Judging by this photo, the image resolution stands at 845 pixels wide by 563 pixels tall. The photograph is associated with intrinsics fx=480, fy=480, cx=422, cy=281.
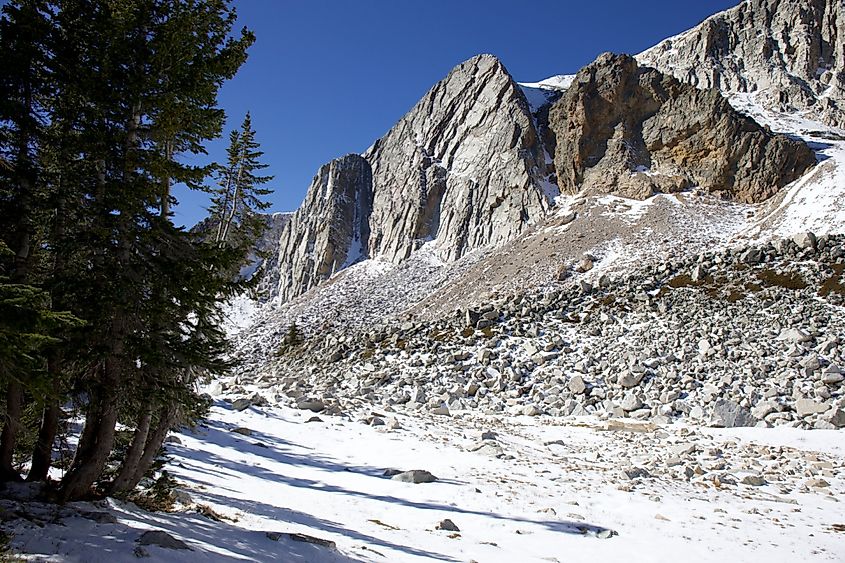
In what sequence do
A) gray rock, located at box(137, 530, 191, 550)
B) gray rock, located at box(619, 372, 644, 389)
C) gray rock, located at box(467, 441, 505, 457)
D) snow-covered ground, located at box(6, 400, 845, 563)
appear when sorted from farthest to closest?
gray rock, located at box(619, 372, 644, 389)
gray rock, located at box(467, 441, 505, 457)
snow-covered ground, located at box(6, 400, 845, 563)
gray rock, located at box(137, 530, 191, 550)

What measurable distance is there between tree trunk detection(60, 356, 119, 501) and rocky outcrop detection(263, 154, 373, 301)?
84.9m

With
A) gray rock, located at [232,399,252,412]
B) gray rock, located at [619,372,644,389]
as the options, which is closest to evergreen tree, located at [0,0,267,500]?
gray rock, located at [232,399,252,412]

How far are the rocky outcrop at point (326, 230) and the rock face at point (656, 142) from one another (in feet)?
143

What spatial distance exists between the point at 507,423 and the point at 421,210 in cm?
6178

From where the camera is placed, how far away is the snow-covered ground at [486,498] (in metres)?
8.13

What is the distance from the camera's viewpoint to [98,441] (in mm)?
7965

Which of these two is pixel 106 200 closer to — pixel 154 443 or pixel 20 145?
pixel 20 145

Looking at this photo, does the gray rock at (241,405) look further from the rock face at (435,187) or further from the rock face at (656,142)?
the rock face at (656,142)

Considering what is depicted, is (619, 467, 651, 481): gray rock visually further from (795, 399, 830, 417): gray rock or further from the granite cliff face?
the granite cliff face

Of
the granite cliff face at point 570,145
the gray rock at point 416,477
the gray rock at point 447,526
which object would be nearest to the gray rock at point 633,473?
the gray rock at point 416,477

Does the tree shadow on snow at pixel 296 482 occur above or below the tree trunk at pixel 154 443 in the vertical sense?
below

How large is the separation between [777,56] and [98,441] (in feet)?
439

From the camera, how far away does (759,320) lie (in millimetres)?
28781

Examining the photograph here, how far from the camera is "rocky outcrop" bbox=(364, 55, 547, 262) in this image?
7175 cm
